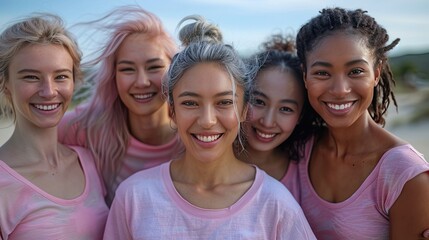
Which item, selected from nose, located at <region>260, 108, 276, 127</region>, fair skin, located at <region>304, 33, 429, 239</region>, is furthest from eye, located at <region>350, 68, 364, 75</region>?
nose, located at <region>260, 108, 276, 127</region>

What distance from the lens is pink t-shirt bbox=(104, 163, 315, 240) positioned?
8.98 ft

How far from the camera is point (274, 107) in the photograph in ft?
10.8

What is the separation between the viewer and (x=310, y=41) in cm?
314

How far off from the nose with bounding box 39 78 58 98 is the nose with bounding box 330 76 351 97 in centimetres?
159

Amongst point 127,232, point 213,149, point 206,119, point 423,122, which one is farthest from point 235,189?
point 423,122

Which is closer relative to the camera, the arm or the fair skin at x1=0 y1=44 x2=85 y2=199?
the arm

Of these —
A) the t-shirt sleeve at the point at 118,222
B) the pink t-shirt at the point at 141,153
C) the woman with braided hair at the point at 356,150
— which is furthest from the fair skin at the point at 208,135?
the pink t-shirt at the point at 141,153

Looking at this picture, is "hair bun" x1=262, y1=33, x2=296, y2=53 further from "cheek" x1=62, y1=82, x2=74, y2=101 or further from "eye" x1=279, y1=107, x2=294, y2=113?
"cheek" x1=62, y1=82, x2=74, y2=101

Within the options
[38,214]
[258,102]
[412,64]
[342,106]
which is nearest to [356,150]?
[342,106]

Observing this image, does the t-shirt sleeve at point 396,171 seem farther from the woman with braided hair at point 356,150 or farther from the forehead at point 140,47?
the forehead at point 140,47

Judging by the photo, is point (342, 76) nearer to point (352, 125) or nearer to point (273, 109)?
point (352, 125)

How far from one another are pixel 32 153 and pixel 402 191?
207 centimetres

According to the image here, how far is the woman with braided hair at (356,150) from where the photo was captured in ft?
9.22

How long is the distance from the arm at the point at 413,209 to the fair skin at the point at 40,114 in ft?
5.91
